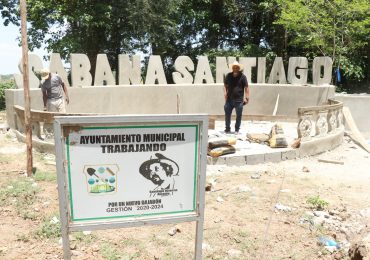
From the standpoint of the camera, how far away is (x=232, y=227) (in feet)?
15.1

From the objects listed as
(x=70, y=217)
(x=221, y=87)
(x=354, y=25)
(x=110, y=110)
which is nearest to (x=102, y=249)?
(x=70, y=217)

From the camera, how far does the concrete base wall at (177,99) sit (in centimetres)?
1091

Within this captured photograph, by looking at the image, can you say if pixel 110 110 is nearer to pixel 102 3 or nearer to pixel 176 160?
pixel 176 160

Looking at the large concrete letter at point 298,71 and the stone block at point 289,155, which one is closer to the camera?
the stone block at point 289,155

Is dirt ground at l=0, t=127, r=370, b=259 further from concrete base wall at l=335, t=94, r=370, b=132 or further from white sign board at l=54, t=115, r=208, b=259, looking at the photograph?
concrete base wall at l=335, t=94, r=370, b=132

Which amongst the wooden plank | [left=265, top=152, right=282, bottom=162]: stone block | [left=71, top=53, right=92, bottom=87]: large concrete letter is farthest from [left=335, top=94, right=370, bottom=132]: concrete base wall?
[left=71, top=53, right=92, bottom=87]: large concrete letter

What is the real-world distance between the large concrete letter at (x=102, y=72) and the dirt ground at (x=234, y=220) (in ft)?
15.2

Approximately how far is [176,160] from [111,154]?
480mm

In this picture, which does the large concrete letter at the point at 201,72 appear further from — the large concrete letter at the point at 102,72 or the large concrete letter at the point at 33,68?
the large concrete letter at the point at 33,68

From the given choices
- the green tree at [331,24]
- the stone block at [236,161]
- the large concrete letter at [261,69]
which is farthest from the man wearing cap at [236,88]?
the green tree at [331,24]

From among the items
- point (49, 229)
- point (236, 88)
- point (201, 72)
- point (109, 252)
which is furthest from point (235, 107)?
point (109, 252)

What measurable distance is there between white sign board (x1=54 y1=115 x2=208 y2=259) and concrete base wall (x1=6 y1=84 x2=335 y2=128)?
7698 millimetres

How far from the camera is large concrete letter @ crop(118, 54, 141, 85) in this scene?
11.7 meters

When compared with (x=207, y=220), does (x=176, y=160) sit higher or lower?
higher
